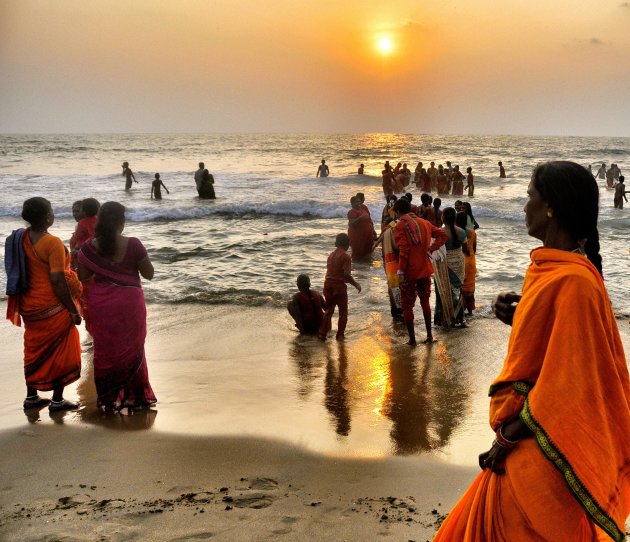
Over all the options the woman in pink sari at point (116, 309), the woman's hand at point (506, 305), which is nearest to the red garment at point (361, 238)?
the woman in pink sari at point (116, 309)

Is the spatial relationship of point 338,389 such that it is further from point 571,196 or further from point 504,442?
point 571,196

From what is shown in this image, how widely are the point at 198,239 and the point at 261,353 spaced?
36.2 ft

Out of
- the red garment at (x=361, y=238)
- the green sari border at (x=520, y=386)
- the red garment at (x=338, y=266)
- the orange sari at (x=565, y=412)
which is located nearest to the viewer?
the orange sari at (x=565, y=412)

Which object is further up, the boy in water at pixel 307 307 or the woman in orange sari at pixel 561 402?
the woman in orange sari at pixel 561 402

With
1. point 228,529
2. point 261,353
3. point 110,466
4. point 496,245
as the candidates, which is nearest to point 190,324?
point 261,353

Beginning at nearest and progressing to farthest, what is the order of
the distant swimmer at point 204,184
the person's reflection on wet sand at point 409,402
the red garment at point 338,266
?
the person's reflection on wet sand at point 409,402 → the red garment at point 338,266 → the distant swimmer at point 204,184

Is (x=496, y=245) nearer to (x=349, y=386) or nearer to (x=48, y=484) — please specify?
(x=349, y=386)

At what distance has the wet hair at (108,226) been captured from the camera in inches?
199

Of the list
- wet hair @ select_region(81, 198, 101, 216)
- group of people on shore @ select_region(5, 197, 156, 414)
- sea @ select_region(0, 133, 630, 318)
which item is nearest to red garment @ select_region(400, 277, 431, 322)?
sea @ select_region(0, 133, 630, 318)

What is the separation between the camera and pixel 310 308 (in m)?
8.25

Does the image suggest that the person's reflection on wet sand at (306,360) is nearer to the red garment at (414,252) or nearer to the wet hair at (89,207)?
the red garment at (414,252)

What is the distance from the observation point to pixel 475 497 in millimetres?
2227

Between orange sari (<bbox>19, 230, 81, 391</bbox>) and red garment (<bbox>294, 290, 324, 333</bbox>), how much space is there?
3373 millimetres

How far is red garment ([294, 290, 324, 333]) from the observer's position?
8242 millimetres
